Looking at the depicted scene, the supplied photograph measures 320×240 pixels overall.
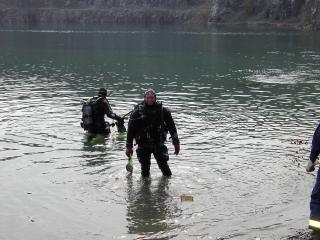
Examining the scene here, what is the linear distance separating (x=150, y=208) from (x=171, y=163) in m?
4.06

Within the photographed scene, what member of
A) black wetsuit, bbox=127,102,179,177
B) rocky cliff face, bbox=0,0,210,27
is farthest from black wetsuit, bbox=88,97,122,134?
rocky cliff face, bbox=0,0,210,27

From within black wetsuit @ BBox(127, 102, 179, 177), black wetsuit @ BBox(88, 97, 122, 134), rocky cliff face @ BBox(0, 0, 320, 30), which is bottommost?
black wetsuit @ BBox(88, 97, 122, 134)

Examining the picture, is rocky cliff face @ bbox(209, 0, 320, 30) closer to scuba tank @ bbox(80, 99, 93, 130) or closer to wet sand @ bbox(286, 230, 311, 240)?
scuba tank @ bbox(80, 99, 93, 130)

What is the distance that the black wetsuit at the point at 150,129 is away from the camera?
47.8 feet

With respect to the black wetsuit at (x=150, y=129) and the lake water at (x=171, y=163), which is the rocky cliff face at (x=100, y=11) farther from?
the black wetsuit at (x=150, y=129)

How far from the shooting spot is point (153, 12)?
15775 cm

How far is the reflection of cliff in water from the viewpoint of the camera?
12430 millimetres

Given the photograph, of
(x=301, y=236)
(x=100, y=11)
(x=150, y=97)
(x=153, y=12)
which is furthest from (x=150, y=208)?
(x=100, y=11)

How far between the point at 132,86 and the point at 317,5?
82597 millimetres

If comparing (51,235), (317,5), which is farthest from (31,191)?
(317,5)

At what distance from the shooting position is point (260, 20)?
13088 centimetres

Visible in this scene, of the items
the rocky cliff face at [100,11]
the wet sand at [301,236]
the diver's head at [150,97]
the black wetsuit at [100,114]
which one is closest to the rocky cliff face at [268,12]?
the rocky cliff face at [100,11]

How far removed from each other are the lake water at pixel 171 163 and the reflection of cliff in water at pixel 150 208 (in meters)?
0.02

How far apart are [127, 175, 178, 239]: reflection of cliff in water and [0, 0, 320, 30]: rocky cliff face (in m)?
102
